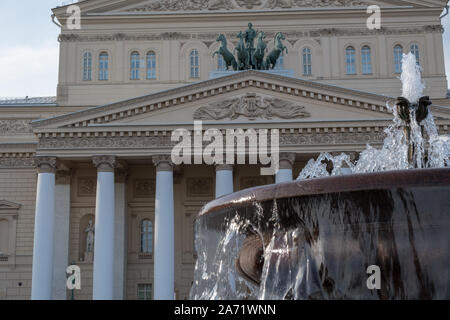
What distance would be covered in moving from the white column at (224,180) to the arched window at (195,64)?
1011cm

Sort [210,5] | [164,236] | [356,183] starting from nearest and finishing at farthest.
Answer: [356,183], [164,236], [210,5]

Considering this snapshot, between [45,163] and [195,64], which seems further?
[195,64]

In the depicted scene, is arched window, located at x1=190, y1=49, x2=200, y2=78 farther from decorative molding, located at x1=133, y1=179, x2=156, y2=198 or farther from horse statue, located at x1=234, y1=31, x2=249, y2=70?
decorative molding, located at x1=133, y1=179, x2=156, y2=198

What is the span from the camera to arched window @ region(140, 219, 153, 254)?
31.3 meters

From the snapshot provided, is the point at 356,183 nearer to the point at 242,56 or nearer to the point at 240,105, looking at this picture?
the point at 240,105

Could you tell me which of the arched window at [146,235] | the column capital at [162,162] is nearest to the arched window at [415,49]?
the column capital at [162,162]

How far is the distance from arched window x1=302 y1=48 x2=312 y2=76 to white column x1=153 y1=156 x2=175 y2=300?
11.6 m

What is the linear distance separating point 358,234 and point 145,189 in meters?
24.3

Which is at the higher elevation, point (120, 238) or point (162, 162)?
point (162, 162)

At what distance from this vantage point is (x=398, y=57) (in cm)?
3609

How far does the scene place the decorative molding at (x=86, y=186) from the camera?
3119 centimetres

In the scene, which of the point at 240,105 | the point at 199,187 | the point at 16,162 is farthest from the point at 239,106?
the point at 16,162
